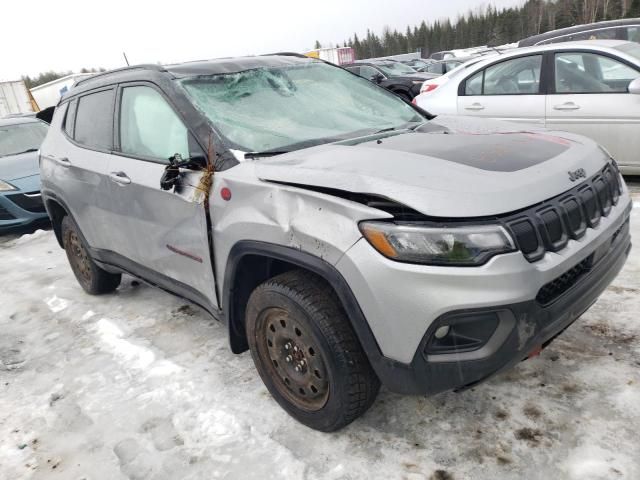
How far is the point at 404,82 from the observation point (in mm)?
11820

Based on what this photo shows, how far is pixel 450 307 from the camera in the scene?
1759 millimetres

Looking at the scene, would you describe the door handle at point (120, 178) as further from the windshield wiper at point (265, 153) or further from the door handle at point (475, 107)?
the door handle at point (475, 107)

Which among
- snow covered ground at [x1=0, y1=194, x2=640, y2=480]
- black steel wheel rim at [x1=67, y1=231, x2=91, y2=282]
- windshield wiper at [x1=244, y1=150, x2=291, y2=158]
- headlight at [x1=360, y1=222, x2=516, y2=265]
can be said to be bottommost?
snow covered ground at [x1=0, y1=194, x2=640, y2=480]

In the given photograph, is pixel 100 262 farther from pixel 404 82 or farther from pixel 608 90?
pixel 404 82

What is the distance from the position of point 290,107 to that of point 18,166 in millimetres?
5998

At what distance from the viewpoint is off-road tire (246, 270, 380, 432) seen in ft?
6.77

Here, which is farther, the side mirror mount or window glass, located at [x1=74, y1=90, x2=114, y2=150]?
the side mirror mount

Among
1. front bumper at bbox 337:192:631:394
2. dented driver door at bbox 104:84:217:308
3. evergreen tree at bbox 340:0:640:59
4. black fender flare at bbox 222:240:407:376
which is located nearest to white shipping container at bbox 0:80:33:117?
dented driver door at bbox 104:84:217:308

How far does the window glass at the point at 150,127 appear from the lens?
9.02 feet

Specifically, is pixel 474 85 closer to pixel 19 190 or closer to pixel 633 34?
pixel 633 34

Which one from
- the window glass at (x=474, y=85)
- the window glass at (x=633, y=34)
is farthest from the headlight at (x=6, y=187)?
the window glass at (x=633, y=34)

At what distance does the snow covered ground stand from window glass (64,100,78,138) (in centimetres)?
168

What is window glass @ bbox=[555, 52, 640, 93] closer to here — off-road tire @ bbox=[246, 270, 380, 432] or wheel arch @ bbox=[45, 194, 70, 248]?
off-road tire @ bbox=[246, 270, 380, 432]

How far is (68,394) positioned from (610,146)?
17.4 feet
